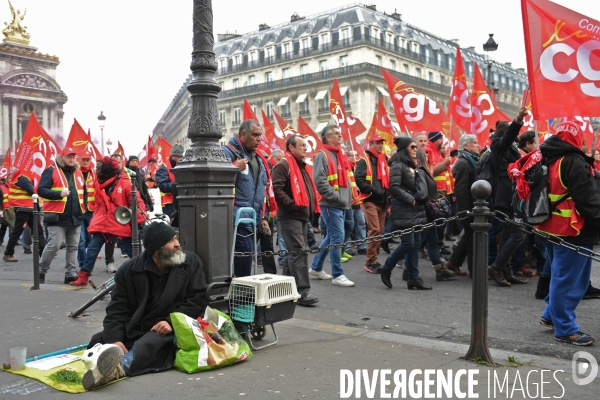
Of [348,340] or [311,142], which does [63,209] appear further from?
[311,142]

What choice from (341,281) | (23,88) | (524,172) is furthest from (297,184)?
(23,88)

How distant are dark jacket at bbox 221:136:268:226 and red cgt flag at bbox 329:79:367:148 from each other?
9388 millimetres

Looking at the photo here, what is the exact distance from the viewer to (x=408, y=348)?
16.0 feet

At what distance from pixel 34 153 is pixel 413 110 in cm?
804

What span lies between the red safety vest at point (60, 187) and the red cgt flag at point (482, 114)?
306 inches

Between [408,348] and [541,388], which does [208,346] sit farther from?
[541,388]

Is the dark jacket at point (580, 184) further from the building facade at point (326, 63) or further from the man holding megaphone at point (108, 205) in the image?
the building facade at point (326, 63)

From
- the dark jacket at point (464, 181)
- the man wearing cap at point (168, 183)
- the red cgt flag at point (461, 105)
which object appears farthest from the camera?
the red cgt flag at point (461, 105)

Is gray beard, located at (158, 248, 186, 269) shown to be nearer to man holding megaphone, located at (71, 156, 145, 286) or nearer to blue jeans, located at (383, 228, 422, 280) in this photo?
blue jeans, located at (383, 228, 422, 280)

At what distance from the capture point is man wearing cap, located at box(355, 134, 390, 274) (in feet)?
30.5

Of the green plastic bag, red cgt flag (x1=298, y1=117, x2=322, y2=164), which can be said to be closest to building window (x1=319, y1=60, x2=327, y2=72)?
red cgt flag (x1=298, y1=117, x2=322, y2=164)

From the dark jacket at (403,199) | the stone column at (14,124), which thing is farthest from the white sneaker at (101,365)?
the stone column at (14,124)

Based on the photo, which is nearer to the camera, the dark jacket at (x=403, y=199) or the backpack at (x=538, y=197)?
the backpack at (x=538, y=197)

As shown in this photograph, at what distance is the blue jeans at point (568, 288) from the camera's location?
16.7 feet
